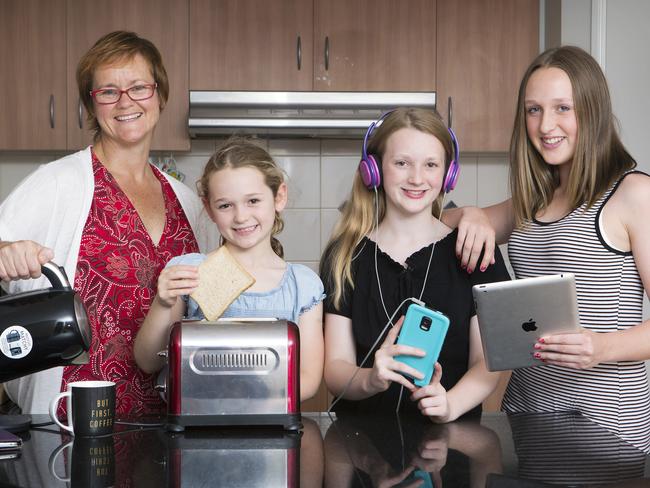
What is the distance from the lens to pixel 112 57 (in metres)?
1.65

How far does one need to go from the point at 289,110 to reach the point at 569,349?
1.86 m

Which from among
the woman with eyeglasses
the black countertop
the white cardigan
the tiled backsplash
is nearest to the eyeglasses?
the woman with eyeglasses

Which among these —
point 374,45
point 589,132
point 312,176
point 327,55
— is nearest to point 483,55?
point 374,45

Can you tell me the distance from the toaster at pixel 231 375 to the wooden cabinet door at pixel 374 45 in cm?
199

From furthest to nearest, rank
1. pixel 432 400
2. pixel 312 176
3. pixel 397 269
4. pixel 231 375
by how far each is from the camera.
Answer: pixel 312 176, pixel 397 269, pixel 432 400, pixel 231 375

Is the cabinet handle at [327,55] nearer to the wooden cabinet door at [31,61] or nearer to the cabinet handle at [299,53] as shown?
the cabinet handle at [299,53]

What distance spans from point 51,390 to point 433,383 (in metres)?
0.82

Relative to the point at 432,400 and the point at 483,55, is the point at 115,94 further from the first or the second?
the point at 483,55

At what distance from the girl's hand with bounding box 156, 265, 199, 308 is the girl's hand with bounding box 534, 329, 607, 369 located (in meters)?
0.54

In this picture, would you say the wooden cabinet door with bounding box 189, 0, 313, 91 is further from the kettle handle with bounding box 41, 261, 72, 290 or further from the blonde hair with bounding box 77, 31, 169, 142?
the kettle handle with bounding box 41, 261, 72, 290

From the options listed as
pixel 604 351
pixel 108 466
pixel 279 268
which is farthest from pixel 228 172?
pixel 604 351

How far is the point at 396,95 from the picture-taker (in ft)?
9.49

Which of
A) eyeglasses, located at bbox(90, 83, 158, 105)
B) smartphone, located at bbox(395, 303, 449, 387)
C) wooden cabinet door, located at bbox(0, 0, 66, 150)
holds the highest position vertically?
wooden cabinet door, located at bbox(0, 0, 66, 150)

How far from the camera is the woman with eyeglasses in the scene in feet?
5.25
